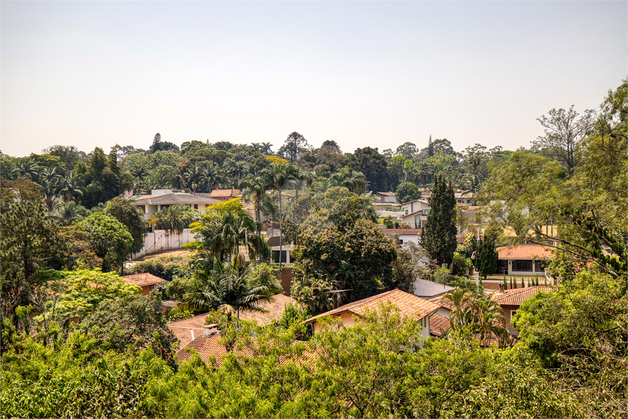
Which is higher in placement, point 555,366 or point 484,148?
point 484,148

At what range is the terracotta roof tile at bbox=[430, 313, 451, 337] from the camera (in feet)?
66.6

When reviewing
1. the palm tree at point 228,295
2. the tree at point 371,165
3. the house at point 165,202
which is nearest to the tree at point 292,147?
the tree at point 371,165

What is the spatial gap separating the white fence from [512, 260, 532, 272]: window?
29.7 m

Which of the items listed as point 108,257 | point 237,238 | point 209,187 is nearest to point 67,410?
point 237,238

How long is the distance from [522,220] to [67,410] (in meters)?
12.8

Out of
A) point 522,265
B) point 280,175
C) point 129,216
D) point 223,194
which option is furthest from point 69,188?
point 522,265

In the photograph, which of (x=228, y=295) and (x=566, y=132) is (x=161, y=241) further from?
(x=566, y=132)

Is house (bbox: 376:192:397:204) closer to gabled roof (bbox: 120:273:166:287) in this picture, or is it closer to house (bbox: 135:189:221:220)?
house (bbox: 135:189:221:220)

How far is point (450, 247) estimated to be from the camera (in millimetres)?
35094

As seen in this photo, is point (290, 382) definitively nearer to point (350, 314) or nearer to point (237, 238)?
point (350, 314)

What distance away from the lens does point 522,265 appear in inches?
1459

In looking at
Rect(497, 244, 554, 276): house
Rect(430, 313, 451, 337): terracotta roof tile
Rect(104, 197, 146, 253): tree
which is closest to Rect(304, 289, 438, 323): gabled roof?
Rect(430, 313, 451, 337): terracotta roof tile

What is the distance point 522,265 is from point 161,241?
31956 millimetres

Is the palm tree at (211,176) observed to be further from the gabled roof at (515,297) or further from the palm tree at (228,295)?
the gabled roof at (515,297)
